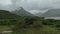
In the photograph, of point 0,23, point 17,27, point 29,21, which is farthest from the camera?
point 0,23

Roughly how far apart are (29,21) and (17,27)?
38.2 ft

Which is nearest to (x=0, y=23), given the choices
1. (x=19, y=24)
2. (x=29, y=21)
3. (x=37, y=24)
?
(x=29, y=21)

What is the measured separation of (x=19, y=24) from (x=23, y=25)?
164cm

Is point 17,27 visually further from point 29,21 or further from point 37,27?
point 29,21

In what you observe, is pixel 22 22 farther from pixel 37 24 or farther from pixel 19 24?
pixel 37 24

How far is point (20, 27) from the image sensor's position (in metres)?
47.9

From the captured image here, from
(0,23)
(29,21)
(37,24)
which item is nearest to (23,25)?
(37,24)

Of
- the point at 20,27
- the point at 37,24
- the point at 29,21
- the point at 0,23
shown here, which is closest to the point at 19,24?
the point at 20,27

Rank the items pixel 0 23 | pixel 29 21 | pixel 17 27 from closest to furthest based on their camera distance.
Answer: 1. pixel 17 27
2. pixel 29 21
3. pixel 0 23

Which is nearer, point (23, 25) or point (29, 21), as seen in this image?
point (23, 25)

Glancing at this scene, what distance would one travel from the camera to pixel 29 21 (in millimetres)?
58562

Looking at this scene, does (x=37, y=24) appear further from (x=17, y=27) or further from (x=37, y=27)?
(x=17, y=27)

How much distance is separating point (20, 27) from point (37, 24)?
207 inches

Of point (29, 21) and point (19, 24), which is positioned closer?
point (19, 24)
